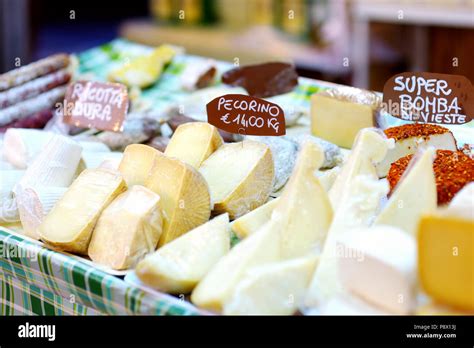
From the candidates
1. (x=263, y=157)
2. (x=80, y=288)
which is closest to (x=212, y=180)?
(x=263, y=157)

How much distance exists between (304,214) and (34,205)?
616mm

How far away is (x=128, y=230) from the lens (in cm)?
132

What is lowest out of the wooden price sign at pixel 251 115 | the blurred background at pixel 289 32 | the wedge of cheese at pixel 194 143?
the blurred background at pixel 289 32

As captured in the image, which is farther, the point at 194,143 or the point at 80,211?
the point at 194,143

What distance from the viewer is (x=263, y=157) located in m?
1.55

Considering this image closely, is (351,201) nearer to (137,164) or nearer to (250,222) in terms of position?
(250,222)

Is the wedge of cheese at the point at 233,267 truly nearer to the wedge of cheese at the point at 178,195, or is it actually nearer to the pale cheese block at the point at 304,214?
the pale cheese block at the point at 304,214

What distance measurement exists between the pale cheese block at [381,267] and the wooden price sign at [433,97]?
657 mm

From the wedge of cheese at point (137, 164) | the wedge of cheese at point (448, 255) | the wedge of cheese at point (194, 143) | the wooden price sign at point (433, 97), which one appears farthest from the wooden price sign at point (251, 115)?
the wedge of cheese at point (448, 255)

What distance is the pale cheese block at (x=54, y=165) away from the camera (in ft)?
5.41

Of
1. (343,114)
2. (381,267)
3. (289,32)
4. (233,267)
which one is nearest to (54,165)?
(233,267)

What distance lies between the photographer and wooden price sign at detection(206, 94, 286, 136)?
1.63 m
